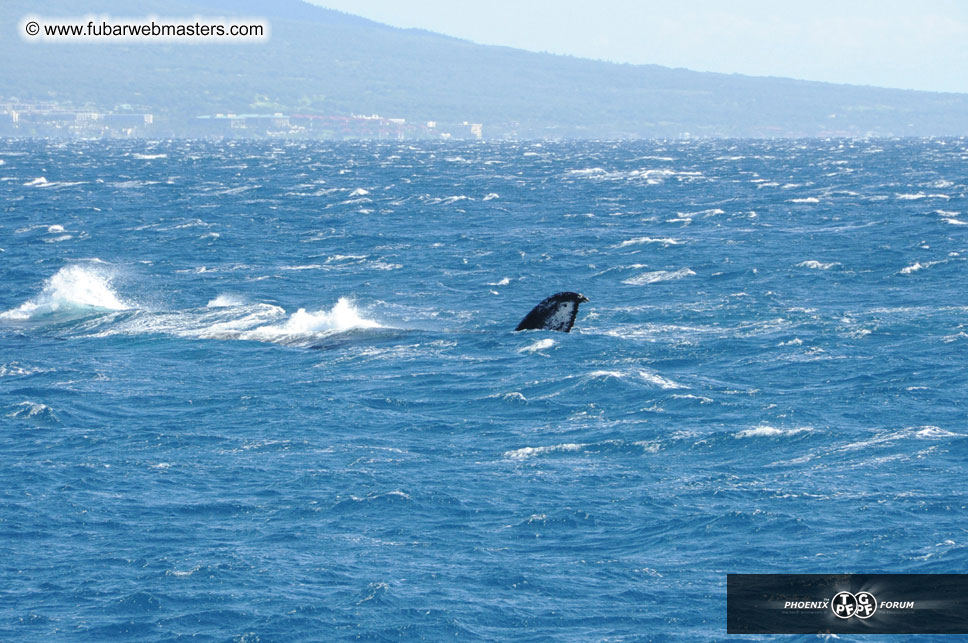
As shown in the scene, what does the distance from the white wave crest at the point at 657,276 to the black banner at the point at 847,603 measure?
3750 centimetres

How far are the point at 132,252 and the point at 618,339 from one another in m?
38.4

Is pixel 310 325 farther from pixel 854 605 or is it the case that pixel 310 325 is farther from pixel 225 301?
pixel 854 605

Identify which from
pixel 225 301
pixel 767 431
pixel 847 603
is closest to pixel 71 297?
pixel 225 301

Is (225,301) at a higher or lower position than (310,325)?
lower

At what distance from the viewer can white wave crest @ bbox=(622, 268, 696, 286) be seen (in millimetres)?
60562

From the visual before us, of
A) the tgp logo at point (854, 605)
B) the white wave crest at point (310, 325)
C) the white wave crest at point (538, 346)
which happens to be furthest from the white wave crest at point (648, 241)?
the tgp logo at point (854, 605)

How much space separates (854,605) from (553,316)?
25393mm

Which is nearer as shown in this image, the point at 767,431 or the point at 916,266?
the point at 767,431

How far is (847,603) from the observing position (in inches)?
869

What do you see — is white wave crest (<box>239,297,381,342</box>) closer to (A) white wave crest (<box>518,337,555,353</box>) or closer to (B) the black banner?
(A) white wave crest (<box>518,337,555,353</box>)

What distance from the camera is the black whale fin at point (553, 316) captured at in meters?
46.2

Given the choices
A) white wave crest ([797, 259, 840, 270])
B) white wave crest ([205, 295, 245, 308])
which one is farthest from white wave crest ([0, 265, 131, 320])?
white wave crest ([797, 259, 840, 270])

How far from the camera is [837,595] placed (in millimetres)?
22328

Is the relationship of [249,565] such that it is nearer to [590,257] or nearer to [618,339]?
[618,339]
